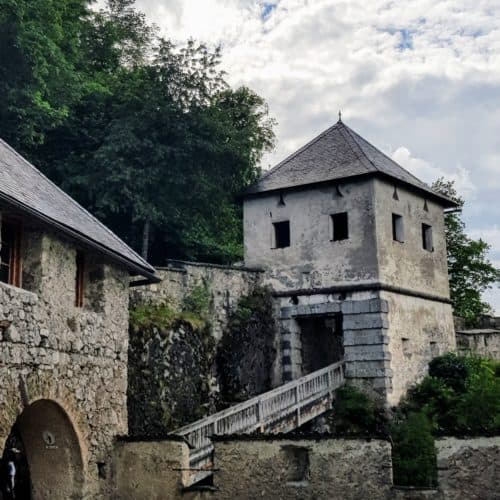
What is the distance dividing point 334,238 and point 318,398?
519 centimetres

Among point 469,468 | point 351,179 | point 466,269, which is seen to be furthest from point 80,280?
point 466,269

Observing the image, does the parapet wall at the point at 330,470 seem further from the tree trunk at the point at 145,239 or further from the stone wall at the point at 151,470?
the tree trunk at the point at 145,239

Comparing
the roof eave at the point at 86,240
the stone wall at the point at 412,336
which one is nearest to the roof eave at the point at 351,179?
the stone wall at the point at 412,336

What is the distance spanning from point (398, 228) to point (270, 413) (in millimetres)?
8375

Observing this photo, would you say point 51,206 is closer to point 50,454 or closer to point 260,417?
point 50,454

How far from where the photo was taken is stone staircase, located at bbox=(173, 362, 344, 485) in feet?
55.1

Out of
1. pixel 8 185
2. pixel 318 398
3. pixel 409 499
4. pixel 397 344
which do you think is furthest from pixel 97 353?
pixel 397 344

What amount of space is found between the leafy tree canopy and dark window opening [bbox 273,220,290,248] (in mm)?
1835

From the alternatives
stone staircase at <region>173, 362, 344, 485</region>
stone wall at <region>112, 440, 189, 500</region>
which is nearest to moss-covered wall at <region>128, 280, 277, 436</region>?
stone staircase at <region>173, 362, 344, 485</region>

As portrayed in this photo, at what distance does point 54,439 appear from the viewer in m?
13.5

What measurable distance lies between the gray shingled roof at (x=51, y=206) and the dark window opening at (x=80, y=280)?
0.50 meters

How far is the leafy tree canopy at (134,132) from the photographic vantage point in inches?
984

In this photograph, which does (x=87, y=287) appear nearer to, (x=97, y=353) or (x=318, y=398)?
(x=97, y=353)

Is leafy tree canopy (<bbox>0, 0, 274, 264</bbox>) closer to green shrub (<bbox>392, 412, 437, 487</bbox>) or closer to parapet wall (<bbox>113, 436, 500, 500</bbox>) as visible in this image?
green shrub (<bbox>392, 412, 437, 487</bbox>)
